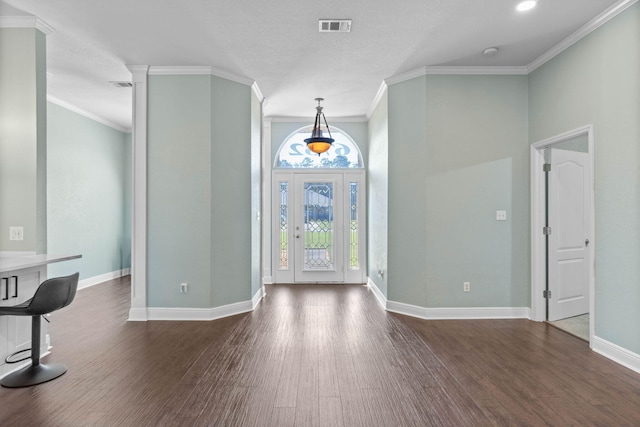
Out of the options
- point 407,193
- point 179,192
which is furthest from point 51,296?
point 407,193

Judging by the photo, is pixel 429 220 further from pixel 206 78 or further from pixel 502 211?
pixel 206 78

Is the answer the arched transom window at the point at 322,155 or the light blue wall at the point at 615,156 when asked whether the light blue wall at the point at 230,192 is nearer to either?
the arched transom window at the point at 322,155

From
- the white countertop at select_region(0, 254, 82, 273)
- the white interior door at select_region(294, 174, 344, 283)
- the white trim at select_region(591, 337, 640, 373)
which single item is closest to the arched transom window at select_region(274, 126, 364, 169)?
the white interior door at select_region(294, 174, 344, 283)

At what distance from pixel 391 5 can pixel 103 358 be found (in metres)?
3.90

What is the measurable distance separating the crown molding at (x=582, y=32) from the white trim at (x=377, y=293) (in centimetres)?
336

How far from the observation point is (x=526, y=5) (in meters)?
3.05

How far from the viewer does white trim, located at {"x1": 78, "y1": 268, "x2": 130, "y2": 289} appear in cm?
616

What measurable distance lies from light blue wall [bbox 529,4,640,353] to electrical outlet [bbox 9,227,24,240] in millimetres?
5106

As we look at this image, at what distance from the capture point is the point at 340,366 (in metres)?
2.99

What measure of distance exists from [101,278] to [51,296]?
449 cm

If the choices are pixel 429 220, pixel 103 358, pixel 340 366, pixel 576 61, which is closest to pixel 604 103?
pixel 576 61

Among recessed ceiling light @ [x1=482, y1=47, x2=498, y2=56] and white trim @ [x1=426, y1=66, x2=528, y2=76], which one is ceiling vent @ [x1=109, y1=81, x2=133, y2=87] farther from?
recessed ceiling light @ [x1=482, y1=47, x2=498, y2=56]

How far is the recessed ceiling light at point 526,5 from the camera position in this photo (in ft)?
9.84

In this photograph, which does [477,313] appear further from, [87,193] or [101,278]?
[87,193]
